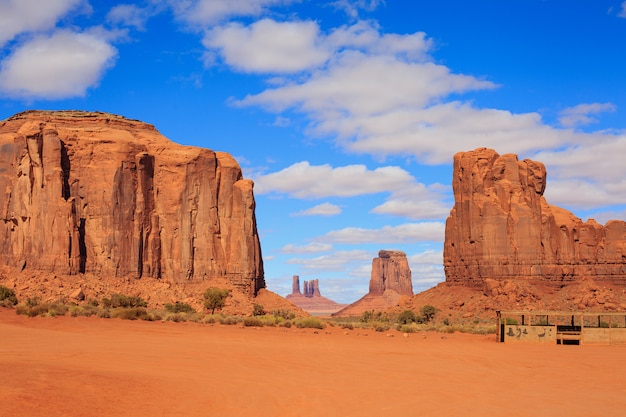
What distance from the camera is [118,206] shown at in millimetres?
74938

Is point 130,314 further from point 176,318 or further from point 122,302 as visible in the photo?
point 122,302

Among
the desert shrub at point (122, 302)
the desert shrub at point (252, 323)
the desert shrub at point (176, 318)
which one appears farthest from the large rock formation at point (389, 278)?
Result: the desert shrub at point (176, 318)

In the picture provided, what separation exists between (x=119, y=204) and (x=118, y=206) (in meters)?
0.25

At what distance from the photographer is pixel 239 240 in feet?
262

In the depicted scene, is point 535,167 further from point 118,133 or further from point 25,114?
point 25,114

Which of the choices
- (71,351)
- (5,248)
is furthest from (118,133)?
(71,351)

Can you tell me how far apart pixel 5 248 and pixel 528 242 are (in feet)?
182

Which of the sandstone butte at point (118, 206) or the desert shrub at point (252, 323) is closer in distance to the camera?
the desert shrub at point (252, 323)

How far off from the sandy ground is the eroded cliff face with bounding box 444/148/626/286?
46.1 metres

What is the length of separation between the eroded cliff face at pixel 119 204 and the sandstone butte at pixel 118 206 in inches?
4.2

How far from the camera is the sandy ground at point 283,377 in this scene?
13.3 metres

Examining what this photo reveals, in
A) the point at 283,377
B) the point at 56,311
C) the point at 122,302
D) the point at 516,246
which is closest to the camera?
the point at 283,377

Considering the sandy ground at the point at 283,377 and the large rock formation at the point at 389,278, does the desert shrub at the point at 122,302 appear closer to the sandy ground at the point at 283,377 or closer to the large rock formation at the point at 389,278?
the sandy ground at the point at 283,377

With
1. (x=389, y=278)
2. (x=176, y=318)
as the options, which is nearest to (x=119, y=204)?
(x=176, y=318)
